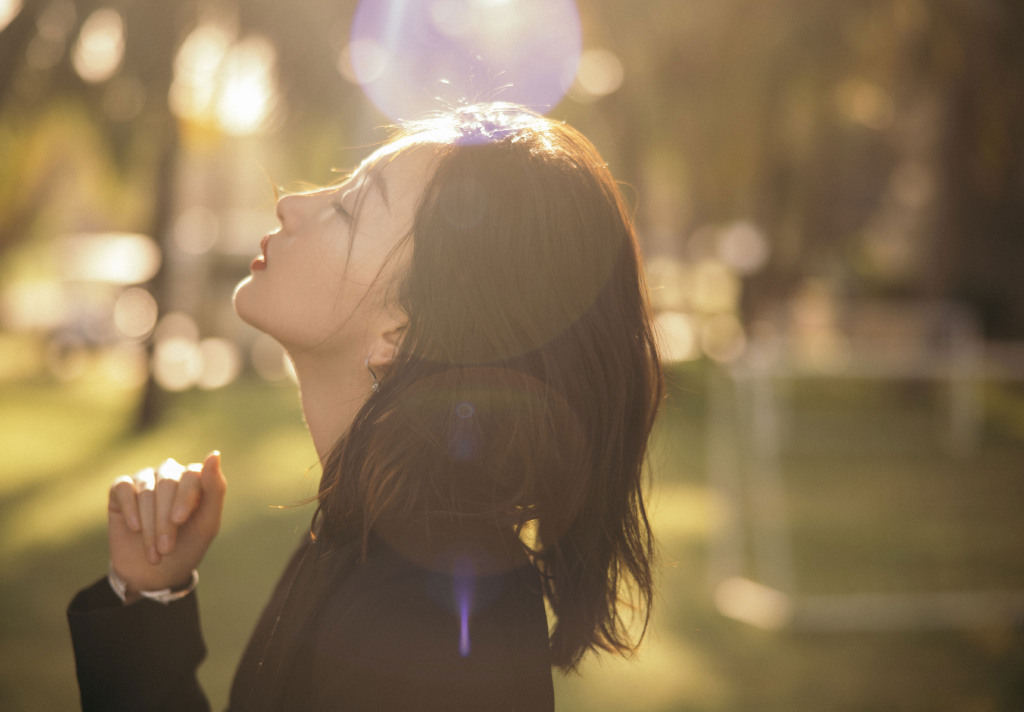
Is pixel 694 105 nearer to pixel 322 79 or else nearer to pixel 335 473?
pixel 322 79

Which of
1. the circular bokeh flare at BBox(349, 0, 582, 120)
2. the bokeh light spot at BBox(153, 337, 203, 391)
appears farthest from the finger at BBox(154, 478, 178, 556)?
the bokeh light spot at BBox(153, 337, 203, 391)

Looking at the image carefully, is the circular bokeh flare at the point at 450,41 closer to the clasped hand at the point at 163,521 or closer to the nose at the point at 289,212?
the nose at the point at 289,212

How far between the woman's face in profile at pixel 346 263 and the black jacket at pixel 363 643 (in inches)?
14.6

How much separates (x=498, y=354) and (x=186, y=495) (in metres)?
0.60

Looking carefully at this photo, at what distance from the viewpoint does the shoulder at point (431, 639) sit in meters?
1.11

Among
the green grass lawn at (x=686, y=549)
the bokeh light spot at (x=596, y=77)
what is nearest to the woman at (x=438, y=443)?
the green grass lawn at (x=686, y=549)

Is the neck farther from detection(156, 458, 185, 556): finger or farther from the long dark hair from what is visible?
detection(156, 458, 185, 556): finger

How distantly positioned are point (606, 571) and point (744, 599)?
4.16 metres

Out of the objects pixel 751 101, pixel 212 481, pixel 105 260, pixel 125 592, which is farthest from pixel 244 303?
pixel 105 260

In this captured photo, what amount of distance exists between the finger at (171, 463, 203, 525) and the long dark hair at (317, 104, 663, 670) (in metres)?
0.24

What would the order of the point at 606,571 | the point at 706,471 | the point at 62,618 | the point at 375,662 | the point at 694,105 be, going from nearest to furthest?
the point at 375,662
the point at 606,571
the point at 62,618
the point at 706,471
the point at 694,105

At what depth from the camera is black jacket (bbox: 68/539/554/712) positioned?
1.11 m

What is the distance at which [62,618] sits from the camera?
4461 millimetres

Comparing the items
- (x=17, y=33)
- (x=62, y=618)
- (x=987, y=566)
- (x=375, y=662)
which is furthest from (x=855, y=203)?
(x=375, y=662)
